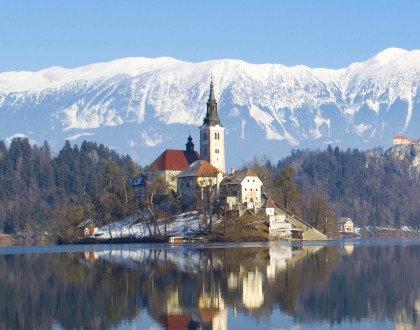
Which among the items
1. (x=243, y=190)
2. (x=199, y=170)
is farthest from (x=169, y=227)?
(x=243, y=190)

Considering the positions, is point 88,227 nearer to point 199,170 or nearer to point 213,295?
point 199,170

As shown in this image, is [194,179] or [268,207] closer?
[268,207]

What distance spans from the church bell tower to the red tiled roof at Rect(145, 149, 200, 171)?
3299mm

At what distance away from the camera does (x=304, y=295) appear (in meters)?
38.3

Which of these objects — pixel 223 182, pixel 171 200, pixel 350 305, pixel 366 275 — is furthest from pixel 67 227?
pixel 350 305

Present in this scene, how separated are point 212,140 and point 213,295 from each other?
10587 centimetres

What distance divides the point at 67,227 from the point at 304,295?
94.8 m

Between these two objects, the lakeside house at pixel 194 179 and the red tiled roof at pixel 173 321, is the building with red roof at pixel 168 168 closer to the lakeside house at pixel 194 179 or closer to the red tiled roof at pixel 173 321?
the lakeside house at pixel 194 179

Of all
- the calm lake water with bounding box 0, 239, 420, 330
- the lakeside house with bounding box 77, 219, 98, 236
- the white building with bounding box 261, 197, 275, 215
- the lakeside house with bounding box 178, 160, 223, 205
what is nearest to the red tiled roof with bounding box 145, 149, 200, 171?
the lakeside house with bounding box 178, 160, 223, 205

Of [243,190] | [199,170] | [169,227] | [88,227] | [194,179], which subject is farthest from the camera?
[194,179]

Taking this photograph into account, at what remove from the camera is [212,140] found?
472ft

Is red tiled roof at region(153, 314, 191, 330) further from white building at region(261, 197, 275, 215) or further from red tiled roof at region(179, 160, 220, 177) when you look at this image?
red tiled roof at region(179, 160, 220, 177)

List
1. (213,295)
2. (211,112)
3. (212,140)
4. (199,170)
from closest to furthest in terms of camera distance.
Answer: (213,295), (199,170), (212,140), (211,112)

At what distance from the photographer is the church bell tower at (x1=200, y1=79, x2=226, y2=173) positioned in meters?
144
